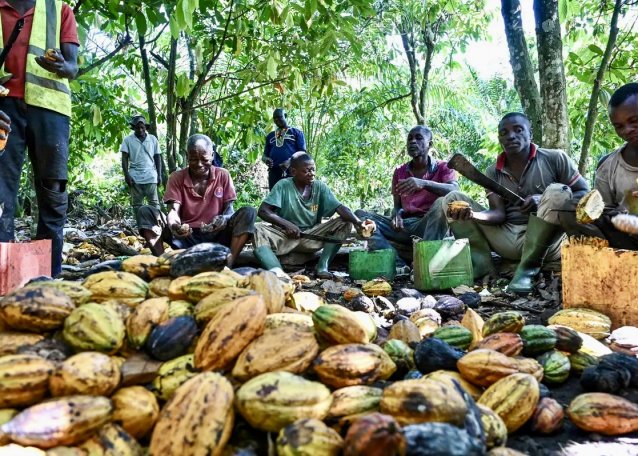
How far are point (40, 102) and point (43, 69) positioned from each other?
0.21m

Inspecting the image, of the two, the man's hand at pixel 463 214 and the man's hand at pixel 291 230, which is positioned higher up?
the man's hand at pixel 463 214

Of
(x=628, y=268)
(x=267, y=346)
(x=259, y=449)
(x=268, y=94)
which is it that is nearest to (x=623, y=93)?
(x=628, y=268)

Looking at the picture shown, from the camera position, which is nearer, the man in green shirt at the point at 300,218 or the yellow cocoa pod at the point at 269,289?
the yellow cocoa pod at the point at 269,289

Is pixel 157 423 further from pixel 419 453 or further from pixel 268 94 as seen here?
pixel 268 94

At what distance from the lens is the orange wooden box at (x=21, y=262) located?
2.58 metres

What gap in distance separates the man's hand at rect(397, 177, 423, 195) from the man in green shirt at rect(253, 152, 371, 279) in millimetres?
474

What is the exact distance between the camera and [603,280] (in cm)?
276

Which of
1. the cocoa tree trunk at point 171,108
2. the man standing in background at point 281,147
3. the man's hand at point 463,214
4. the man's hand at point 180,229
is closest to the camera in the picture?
the man's hand at point 463,214

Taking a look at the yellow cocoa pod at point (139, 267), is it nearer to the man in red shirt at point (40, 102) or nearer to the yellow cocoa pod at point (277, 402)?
the yellow cocoa pod at point (277, 402)

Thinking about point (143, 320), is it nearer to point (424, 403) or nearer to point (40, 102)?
point (424, 403)

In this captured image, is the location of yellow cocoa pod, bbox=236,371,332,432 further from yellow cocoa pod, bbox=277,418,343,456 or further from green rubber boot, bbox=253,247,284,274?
green rubber boot, bbox=253,247,284,274

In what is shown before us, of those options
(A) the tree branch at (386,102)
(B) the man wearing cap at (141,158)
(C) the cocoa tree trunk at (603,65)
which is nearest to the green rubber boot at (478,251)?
(C) the cocoa tree trunk at (603,65)

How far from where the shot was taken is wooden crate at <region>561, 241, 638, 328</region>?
2.65 metres

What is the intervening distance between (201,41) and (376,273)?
3370 mm
